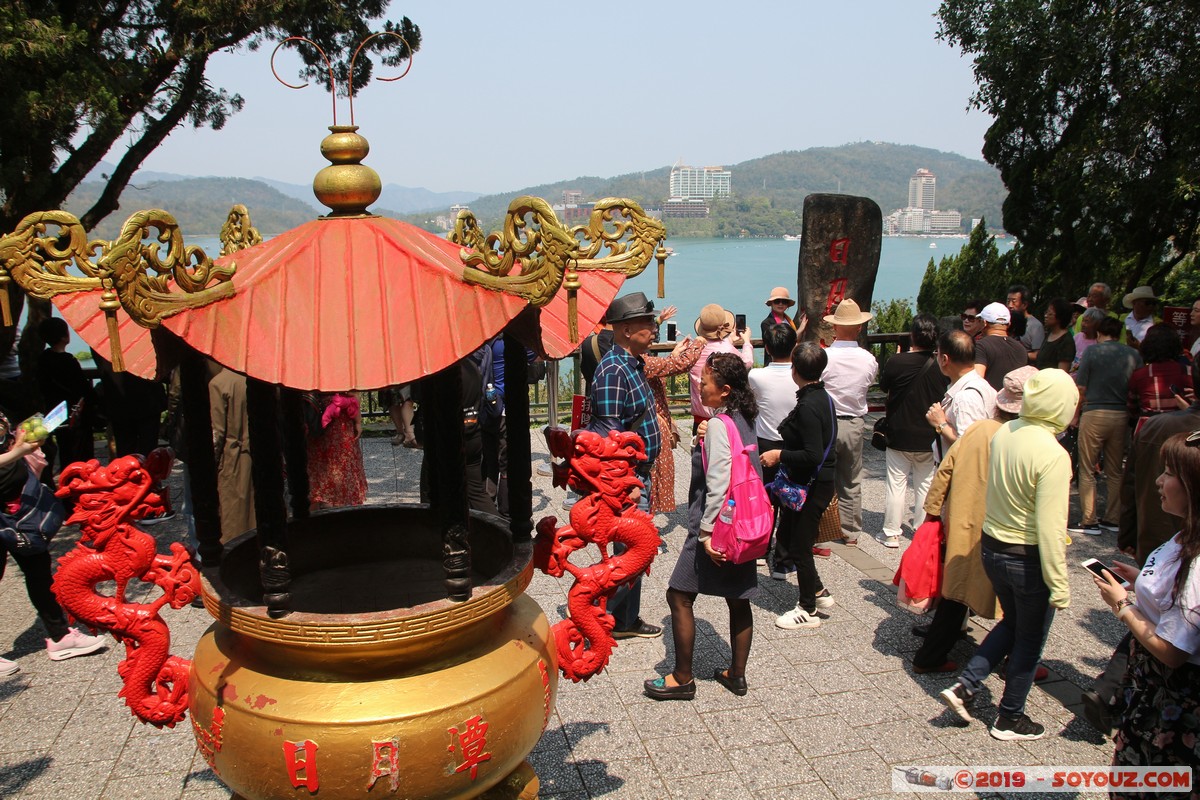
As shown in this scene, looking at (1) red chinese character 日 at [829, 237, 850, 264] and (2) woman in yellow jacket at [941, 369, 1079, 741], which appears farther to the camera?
(1) red chinese character 日 at [829, 237, 850, 264]

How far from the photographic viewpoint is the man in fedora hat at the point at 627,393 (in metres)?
5.17

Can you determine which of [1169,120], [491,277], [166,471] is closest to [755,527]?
[491,277]

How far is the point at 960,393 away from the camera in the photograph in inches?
221

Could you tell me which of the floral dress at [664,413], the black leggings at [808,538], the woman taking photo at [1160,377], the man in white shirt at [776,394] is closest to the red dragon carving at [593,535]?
the black leggings at [808,538]

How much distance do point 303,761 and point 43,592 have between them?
3.53 meters

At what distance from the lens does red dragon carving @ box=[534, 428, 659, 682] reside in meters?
3.06

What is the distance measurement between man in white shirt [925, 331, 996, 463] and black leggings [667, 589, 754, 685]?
202 centimetres

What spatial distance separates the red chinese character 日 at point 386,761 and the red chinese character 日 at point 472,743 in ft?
0.51

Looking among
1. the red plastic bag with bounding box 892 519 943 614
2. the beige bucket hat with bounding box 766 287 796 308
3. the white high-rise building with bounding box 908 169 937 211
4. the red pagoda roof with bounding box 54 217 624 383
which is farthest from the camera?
the white high-rise building with bounding box 908 169 937 211

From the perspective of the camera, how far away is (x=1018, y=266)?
52.2ft

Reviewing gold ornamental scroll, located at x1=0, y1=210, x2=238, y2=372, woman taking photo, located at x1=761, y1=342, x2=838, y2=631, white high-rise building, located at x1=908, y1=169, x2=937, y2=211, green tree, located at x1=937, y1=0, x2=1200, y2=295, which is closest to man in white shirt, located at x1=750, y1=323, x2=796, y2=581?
woman taking photo, located at x1=761, y1=342, x2=838, y2=631

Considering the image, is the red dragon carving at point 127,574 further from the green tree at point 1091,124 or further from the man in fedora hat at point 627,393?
the green tree at point 1091,124

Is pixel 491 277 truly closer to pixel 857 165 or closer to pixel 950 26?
pixel 950 26

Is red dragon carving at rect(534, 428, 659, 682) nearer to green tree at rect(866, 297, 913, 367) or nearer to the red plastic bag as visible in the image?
the red plastic bag
